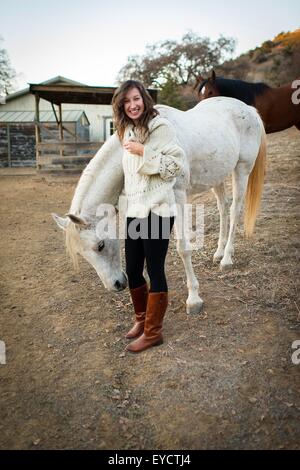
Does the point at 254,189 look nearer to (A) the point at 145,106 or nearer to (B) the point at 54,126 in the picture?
(A) the point at 145,106

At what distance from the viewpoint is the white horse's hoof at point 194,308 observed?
9.45 feet

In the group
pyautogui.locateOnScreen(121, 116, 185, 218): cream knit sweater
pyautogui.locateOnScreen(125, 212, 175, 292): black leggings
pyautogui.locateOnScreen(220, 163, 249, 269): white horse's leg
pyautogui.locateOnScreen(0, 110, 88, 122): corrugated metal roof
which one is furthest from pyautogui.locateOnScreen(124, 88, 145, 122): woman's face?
pyautogui.locateOnScreen(0, 110, 88, 122): corrugated metal roof

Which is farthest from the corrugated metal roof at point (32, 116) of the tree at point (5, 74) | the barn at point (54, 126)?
the tree at point (5, 74)

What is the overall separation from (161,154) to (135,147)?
17cm

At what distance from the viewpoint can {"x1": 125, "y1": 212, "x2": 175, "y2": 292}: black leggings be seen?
2.25 meters

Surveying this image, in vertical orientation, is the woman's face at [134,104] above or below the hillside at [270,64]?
below

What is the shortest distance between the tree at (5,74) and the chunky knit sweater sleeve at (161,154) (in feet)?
90.4

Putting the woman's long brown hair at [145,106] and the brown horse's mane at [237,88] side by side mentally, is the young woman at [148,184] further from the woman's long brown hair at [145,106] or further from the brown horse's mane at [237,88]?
the brown horse's mane at [237,88]

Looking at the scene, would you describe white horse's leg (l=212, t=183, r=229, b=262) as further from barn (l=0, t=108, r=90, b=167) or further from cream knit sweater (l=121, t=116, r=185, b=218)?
barn (l=0, t=108, r=90, b=167)

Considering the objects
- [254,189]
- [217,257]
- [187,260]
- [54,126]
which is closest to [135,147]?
[187,260]

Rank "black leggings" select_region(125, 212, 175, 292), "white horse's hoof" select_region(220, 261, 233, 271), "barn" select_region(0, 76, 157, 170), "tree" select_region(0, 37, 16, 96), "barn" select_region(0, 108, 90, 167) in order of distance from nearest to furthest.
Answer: "black leggings" select_region(125, 212, 175, 292)
"white horse's hoof" select_region(220, 261, 233, 271)
"barn" select_region(0, 76, 157, 170)
"barn" select_region(0, 108, 90, 167)
"tree" select_region(0, 37, 16, 96)

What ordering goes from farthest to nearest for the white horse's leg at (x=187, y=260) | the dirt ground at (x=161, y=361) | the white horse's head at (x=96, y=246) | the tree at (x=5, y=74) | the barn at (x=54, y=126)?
1. the tree at (x=5, y=74)
2. the barn at (x=54, y=126)
3. the white horse's leg at (x=187, y=260)
4. the white horse's head at (x=96, y=246)
5. the dirt ground at (x=161, y=361)

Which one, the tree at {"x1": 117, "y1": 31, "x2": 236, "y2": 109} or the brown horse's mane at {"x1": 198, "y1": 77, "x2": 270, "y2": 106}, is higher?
the tree at {"x1": 117, "y1": 31, "x2": 236, "y2": 109}

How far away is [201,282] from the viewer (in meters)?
3.45
